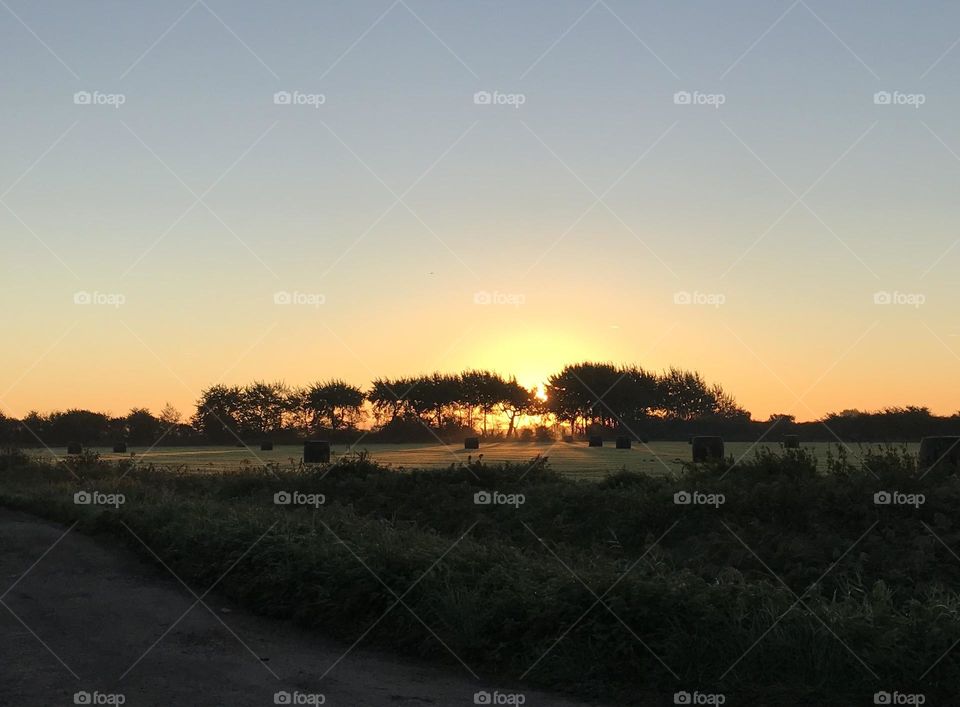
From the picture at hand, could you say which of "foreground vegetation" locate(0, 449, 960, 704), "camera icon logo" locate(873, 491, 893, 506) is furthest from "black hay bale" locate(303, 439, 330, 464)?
"camera icon logo" locate(873, 491, 893, 506)

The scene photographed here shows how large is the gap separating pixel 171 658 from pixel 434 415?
76.5 metres

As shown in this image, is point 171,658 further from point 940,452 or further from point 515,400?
point 515,400

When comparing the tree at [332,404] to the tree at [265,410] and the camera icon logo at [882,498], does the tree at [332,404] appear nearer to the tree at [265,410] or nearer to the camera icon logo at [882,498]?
the tree at [265,410]

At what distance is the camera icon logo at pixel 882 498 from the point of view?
16.3m

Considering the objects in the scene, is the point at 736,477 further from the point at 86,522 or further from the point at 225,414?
the point at 225,414

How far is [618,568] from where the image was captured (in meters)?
11.1

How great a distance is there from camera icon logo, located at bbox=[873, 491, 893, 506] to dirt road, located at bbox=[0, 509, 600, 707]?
10146 millimetres

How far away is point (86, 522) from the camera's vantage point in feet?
60.8

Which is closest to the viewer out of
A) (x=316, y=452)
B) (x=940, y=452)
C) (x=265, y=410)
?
(x=940, y=452)

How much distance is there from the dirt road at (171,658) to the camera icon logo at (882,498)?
10.1 meters

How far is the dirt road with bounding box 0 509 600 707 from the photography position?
26.6 feet

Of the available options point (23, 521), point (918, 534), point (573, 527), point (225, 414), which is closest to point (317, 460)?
point (23, 521)

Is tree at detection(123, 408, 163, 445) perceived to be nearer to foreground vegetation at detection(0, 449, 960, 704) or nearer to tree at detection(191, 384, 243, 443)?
tree at detection(191, 384, 243, 443)

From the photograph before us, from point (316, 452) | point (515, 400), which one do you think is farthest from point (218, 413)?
point (316, 452)
